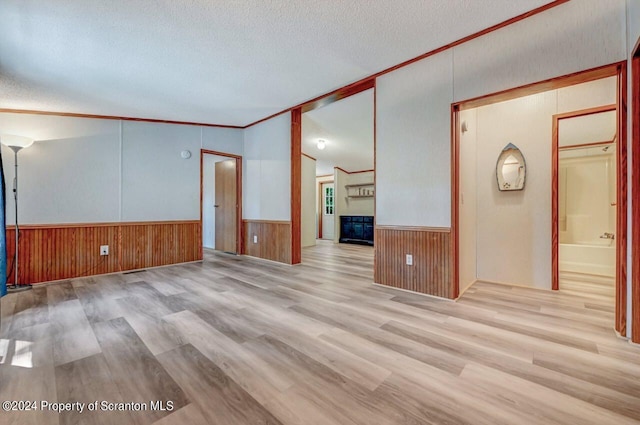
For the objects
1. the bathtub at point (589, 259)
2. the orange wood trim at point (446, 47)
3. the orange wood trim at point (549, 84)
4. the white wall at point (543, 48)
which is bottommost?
the bathtub at point (589, 259)

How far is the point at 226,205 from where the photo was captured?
18.5ft

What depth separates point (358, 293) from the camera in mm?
2887

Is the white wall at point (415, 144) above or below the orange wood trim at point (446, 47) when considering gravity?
below

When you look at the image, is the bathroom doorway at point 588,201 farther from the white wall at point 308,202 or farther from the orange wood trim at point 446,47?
Result: the white wall at point 308,202

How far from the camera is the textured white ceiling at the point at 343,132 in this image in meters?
4.31

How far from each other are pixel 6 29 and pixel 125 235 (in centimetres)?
266

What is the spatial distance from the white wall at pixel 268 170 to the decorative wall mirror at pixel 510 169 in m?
2.94

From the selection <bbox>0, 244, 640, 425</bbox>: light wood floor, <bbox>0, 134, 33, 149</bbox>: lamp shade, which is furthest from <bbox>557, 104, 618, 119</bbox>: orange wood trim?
<bbox>0, 134, 33, 149</bbox>: lamp shade

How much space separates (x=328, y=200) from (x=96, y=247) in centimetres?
617

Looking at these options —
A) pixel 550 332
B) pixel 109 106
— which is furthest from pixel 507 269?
pixel 109 106

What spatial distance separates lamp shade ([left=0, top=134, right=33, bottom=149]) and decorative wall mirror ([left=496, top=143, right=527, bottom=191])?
5.63 m

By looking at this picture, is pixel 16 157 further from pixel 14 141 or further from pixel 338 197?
pixel 338 197

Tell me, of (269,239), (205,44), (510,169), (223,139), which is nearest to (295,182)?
(269,239)

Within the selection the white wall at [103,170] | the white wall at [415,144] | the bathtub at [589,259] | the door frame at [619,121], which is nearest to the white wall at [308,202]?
the white wall at [103,170]
